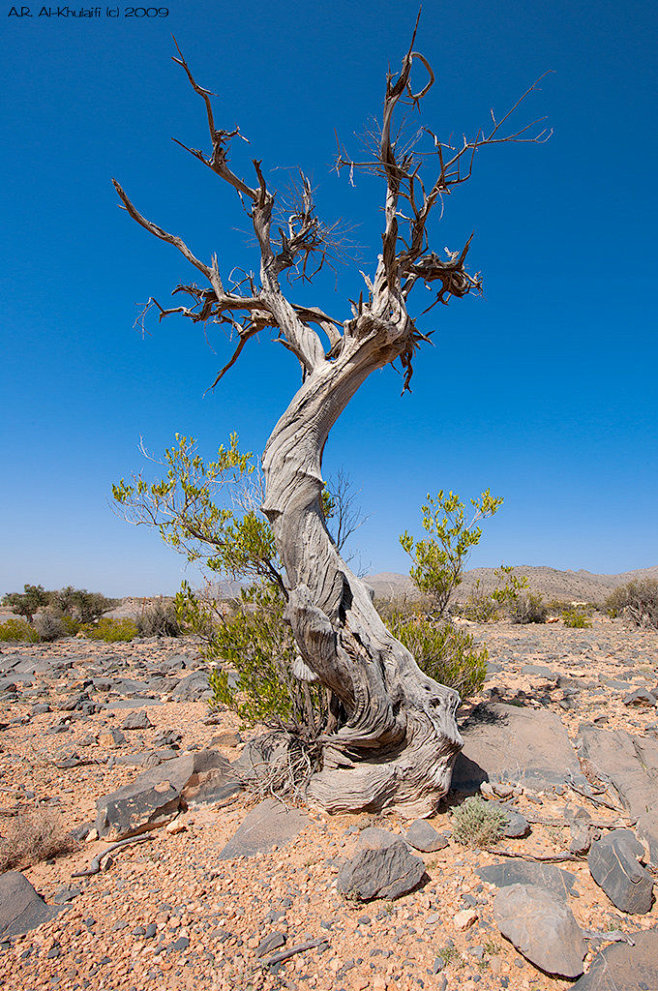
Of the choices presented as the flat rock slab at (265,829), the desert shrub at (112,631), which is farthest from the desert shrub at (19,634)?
the flat rock slab at (265,829)

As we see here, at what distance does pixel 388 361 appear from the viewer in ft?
19.8

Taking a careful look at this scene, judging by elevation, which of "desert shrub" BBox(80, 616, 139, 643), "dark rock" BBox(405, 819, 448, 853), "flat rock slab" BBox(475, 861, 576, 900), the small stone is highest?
"desert shrub" BBox(80, 616, 139, 643)

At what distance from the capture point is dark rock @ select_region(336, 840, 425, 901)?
3451 mm

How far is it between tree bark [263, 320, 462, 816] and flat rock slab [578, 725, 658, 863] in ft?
5.14

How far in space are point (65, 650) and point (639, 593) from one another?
20450 mm

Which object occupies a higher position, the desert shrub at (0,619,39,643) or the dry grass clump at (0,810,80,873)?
the desert shrub at (0,619,39,643)

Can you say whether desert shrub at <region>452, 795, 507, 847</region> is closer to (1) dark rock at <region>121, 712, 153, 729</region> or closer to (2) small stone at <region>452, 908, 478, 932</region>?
(2) small stone at <region>452, 908, 478, 932</region>

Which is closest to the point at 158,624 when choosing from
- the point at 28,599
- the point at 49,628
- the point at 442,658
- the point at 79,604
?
the point at 49,628

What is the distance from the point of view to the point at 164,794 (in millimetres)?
4867

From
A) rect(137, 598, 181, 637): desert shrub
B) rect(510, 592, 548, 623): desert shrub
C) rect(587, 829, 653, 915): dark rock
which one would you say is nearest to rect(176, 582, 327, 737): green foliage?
rect(587, 829, 653, 915): dark rock

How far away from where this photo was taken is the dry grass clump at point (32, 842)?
407cm

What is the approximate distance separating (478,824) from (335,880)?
1.29m

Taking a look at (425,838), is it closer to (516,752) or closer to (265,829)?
(265,829)

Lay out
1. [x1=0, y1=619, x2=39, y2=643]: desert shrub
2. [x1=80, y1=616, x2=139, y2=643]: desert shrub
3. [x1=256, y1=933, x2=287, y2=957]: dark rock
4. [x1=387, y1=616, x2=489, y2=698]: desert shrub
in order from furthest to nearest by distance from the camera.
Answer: [x1=80, y1=616, x2=139, y2=643]: desert shrub
[x1=0, y1=619, x2=39, y2=643]: desert shrub
[x1=387, y1=616, x2=489, y2=698]: desert shrub
[x1=256, y1=933, x2=287, y2=957]: dark rock
